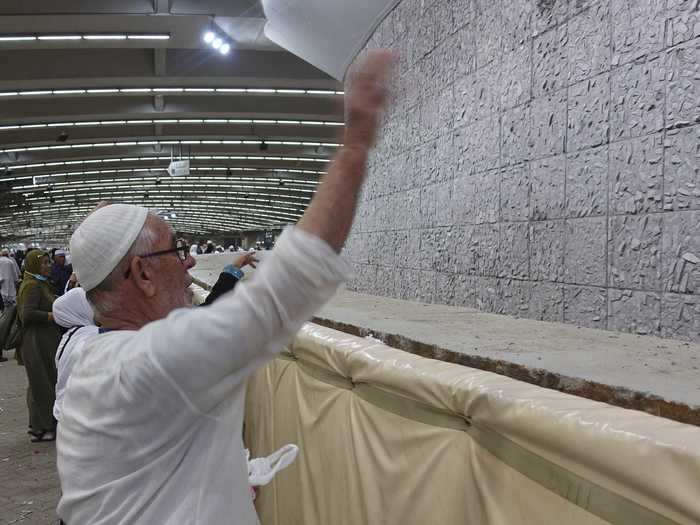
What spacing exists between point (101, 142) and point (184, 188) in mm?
16445

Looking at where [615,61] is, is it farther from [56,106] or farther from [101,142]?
[101,142]

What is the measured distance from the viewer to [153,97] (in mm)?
16078

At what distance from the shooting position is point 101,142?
2014cm

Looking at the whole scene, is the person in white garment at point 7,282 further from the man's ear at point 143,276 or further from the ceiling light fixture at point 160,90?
the man's ear at point 143,276

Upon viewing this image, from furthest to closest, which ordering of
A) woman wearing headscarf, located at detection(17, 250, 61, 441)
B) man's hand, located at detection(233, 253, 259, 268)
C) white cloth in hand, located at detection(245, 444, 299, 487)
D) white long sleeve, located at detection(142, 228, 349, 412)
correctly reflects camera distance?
woman wearing headscarf, located at detection(17, 250, 61, 441) < man's hand, located at detection(233, 253, 259, 268) < white cloth in hand, located at detection(245, 444, 299, 487) < white long sleeve, located at detection(142, 228, 349, 412)

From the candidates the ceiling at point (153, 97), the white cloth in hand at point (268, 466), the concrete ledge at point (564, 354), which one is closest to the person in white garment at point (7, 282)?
the ceiling at point (153, 97)

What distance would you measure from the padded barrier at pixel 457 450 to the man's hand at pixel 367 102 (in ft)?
2.17

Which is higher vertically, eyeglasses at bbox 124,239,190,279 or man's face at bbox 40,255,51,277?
eyeglasses at bbox 124,239,190,279

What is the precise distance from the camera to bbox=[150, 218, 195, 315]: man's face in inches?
50.3

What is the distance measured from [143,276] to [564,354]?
1874mm

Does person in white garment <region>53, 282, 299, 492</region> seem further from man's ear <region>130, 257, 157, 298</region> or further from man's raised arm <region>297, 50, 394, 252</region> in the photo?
man's raised arm <region>297, 50, 394, 252</region>

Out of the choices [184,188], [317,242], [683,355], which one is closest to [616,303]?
[683,355]

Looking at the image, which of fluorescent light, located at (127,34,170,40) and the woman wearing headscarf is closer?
the woman wearing headscarf

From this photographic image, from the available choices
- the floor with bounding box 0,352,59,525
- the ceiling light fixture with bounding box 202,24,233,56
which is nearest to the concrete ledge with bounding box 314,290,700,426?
the floor with bounding box 0,352,59,525
